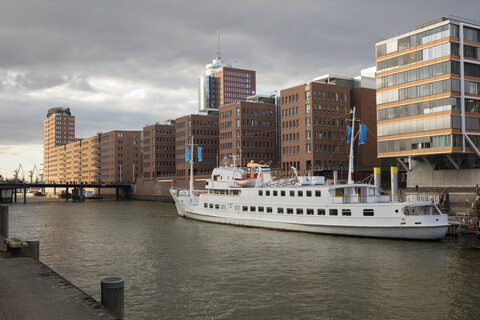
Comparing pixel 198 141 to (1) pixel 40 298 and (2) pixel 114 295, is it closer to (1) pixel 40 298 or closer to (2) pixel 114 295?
(1) pixel 40 298

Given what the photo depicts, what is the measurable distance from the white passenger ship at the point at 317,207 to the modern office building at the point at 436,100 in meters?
19.8

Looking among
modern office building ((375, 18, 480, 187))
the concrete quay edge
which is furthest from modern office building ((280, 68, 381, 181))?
the concrete quay edge

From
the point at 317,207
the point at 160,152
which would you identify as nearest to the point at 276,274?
the point at 317,207

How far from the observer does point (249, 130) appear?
455 ft

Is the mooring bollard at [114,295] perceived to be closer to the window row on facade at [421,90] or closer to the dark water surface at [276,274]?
the dark water surface at [276,274]

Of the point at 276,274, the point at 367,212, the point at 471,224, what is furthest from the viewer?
the point at 367,212

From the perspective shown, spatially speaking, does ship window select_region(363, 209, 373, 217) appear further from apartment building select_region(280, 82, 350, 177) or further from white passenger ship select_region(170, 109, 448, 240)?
apartment building select_region(280, 82, 350, 177)

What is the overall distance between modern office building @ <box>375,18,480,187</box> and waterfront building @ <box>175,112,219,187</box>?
89.9 meters

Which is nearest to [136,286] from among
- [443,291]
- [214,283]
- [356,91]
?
[214,283]

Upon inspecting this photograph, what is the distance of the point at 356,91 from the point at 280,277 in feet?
334

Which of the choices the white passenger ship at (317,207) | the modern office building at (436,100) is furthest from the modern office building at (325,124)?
the white passenger ship at (317,207)

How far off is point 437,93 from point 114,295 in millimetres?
66822

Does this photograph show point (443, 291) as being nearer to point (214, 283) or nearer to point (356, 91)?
point (214, 283)

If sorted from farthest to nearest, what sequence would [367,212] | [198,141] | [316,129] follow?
[198,141]
[316,129]
[367,212]
